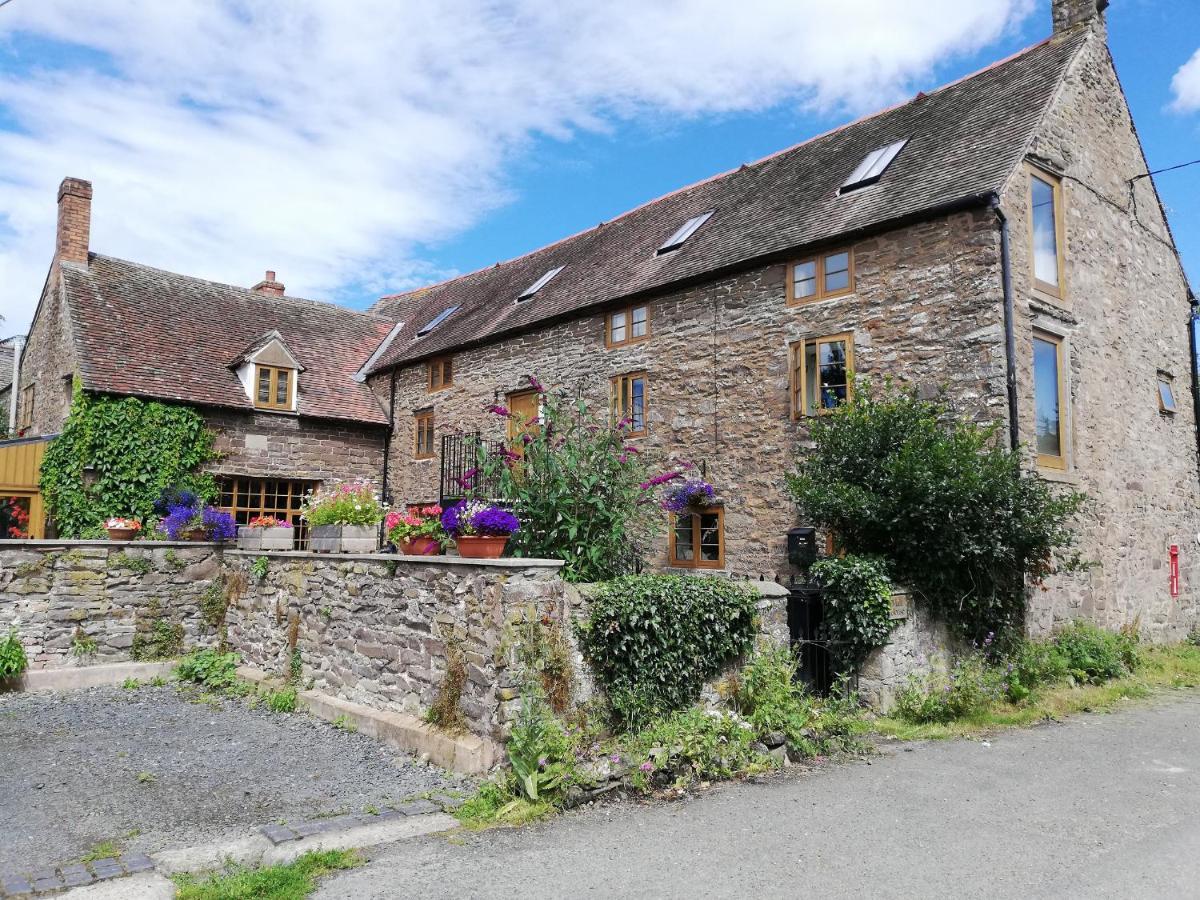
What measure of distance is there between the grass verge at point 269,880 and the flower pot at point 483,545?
10.1ft

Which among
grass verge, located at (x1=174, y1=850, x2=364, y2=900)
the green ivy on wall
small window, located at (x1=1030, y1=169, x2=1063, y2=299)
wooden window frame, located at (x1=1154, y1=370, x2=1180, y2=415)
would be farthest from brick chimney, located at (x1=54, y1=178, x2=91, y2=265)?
wooden window frame, located at (x1=1154, y1=370, x2=1180, y2=415)

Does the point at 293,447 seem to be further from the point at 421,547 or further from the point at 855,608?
the point at 855,608

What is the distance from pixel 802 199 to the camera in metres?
14.1

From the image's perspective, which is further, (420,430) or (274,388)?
(420,430)

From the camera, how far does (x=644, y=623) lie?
7352 millimetres

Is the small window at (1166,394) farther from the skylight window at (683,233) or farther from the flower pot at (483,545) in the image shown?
the flower pot at (483,545)

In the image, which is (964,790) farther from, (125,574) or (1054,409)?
(125,574)

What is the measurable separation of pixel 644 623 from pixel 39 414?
1727 centimetres

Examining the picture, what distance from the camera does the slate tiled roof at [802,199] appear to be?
11.8 metres

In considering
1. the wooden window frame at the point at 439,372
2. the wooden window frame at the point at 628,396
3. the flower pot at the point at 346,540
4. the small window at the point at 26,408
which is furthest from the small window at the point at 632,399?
the small window at the point at 26,408

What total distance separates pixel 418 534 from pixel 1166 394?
42.5 ft

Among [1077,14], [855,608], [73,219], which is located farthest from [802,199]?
[73,219]

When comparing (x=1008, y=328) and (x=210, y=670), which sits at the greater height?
(x=1008, y=328)

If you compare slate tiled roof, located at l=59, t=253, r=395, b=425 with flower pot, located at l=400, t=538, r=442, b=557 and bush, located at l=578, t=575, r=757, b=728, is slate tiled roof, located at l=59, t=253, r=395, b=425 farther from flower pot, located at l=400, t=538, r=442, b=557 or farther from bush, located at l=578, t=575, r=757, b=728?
bush, located at l=578, t=575, r=757, b=728
